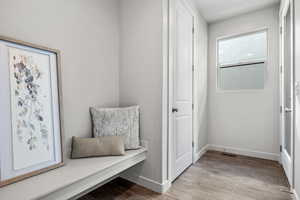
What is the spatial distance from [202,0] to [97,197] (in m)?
3.13

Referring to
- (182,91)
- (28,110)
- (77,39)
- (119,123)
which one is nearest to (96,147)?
(119,123)

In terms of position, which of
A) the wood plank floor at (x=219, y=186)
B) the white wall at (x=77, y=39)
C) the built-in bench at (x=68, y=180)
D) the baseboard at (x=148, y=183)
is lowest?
the wood plank floor at (x=219, y=186)

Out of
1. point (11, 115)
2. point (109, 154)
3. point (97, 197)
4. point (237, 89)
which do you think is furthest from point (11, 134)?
point (237, 89)

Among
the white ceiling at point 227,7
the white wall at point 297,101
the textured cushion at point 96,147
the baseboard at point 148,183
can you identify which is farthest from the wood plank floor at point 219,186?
the white ceiling at point 227,7

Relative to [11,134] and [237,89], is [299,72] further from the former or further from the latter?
[11,134]

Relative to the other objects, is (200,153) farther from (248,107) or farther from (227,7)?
(227,7)

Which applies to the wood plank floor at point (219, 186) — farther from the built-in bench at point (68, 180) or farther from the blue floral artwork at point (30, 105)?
the blue floral artwork at point (30, 105)

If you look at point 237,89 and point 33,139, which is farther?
point 237,89

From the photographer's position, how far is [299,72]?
1435 millimetres

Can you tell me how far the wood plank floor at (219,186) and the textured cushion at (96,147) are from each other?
1.73 ft

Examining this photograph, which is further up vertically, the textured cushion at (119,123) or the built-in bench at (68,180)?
the textured cushion at (119,123)

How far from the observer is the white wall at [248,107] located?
2.65 meters

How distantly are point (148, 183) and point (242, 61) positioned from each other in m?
2.73

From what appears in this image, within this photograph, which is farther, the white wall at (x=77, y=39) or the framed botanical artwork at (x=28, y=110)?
the white wall at (x=77, y=39)
